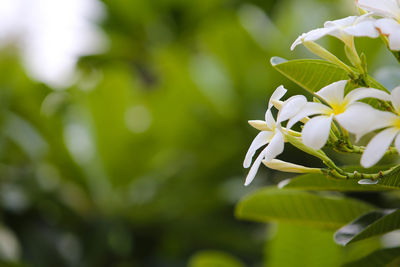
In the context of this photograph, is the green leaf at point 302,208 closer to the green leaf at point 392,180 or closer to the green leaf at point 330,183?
the green leaf at point 330,183

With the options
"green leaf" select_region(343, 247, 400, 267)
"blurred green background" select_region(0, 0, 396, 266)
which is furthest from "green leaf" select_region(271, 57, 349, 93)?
"blurred green background" select_region(0, 0, 396, 266)

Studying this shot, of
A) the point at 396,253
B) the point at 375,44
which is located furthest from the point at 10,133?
the point at 396,253

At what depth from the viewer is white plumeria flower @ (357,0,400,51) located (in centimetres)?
39

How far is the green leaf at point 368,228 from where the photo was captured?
1.73 feet

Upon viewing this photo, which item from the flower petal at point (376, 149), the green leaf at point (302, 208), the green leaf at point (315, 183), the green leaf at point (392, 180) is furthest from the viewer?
the green leaf at point (302, 208)

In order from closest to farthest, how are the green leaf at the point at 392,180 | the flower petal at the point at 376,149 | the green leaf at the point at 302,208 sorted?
the flower petal at the point at 376,149 < the green leaf at the point at 392,180 < the green leaf at the point at 302,208

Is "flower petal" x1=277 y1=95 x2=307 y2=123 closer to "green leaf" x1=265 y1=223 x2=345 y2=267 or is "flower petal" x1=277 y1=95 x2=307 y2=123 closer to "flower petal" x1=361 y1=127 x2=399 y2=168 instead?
"flower petal" x1=361 y1=127 x2=399 y2=168

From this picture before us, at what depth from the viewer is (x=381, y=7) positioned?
0.43 metres

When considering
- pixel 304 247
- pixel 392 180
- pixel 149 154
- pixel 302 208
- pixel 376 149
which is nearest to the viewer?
pixel 376 149

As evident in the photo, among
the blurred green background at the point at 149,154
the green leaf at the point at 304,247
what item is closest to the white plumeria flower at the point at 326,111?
the green leaf at the point at 304,247

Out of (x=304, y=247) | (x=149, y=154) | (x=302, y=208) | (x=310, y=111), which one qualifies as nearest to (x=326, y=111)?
(x=310, y=111)

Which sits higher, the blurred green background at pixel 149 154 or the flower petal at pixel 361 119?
the blurred green background at pixel 149 154

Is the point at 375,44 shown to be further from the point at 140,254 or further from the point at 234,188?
the point at 140,254

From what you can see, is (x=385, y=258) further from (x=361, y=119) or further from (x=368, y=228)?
(x=361, y=119)
